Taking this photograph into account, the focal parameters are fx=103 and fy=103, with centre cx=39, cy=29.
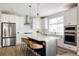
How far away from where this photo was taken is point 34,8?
2.06m

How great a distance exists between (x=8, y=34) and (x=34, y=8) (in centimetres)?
92

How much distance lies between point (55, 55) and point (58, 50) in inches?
6.6

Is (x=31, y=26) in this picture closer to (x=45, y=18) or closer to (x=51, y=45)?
(x=45, y=18)

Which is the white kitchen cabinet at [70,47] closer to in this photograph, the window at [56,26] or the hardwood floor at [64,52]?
the hardwood floor at [64,52]

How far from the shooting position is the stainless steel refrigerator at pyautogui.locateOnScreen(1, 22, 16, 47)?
232cm

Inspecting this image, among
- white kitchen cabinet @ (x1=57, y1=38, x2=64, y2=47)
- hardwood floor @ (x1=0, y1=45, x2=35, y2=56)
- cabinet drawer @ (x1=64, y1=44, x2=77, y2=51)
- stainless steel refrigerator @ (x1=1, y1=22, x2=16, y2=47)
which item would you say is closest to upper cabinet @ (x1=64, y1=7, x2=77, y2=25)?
white kitchen cabinet @ (x1=57, y1=38, x2=64, y2=47)

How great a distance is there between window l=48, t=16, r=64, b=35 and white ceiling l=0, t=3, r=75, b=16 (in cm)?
18

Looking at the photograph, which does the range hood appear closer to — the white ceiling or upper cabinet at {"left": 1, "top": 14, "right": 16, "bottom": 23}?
the white ceiling

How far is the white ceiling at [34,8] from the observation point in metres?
1.93

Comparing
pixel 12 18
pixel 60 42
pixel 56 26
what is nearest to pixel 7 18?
pixel 12 18

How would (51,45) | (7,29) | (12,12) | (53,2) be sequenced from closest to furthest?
(53,2), (12,12), (51,45), (7,29)

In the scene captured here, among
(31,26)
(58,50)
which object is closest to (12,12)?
(31,26)

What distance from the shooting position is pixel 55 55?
1.97m

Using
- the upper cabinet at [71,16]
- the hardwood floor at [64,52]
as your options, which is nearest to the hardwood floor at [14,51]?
the hardwood floor at [64,52]
